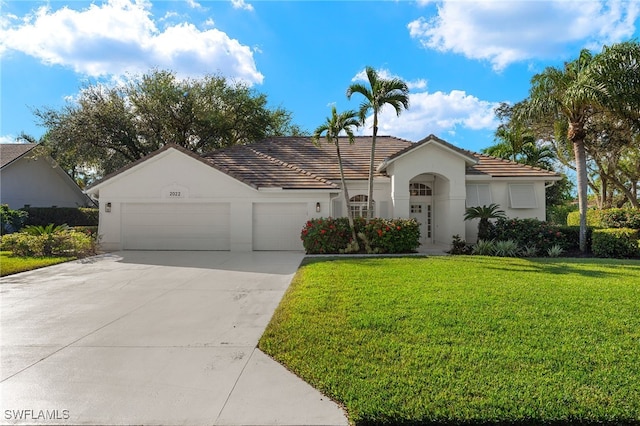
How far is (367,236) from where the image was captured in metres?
13.4

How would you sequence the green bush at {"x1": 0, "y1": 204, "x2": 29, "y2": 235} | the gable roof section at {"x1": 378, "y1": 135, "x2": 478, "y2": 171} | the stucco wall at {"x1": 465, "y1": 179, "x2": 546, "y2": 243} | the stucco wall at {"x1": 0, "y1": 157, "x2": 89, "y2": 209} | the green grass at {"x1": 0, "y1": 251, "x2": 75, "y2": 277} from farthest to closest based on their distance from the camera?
the stucco wall at {"x1": 0, "y1": 157, "x2": 89, "y2": 209} → the green bush at {"x1": 0, "y1": 204, "x2": 29, "y2": 235} → the stucco wall at {"x1": 465, "y1": 179, "x2": 546, "y2": 243} → the gable roof section at {"x1": 378, "y1": 135, "x2": 478, "y2": 171} → the green grass at {"x1": 0, "y1": 251, "x2": 75, "y2": 277}

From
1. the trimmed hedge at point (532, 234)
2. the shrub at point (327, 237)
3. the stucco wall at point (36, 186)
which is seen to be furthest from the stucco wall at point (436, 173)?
the stucco wall at point (36, 186)

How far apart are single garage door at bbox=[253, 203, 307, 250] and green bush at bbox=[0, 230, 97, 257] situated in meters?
6.54

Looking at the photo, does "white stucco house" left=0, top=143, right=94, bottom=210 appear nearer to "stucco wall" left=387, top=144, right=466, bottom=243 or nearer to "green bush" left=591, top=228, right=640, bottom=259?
"stucco wall" left=387, top=144, right=466, bottom=243

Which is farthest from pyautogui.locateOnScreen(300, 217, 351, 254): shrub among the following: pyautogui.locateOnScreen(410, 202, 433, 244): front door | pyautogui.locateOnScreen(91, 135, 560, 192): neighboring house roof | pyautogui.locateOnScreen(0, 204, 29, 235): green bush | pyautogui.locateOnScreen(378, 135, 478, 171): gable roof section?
pyautogui.locateOnScreen(0, 204, 29, 235): green bush

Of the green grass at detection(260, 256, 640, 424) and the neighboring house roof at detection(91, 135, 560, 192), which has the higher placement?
the neighboring house roof at detection(91, 135, 560, 192)

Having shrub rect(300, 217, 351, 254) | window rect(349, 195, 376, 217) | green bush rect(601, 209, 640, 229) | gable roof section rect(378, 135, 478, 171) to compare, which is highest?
gable roof section rect(378, 135, 478, 171)

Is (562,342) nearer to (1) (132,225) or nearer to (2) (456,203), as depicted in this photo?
(2) (456,203)

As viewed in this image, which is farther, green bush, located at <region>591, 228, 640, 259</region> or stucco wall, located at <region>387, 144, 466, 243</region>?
stucco wall, located at <region>387, 144, 466, 243</region>

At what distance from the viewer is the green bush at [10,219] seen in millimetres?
18562

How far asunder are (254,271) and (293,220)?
5445 millimetres

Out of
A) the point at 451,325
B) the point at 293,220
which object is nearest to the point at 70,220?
the point at 293,220

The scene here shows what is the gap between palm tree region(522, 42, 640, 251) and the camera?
12.4 metres

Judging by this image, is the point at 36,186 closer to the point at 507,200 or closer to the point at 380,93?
the point at 380,93
